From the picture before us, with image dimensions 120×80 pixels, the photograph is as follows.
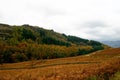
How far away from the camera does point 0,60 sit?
155 meters

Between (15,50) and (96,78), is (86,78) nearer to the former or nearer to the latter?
(96,78)

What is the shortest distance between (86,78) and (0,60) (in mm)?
136024

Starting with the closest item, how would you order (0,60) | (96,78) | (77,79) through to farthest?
→ (96,78)
(77,79)
(0,60)

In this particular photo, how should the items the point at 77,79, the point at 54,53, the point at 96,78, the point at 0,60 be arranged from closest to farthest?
the point at 96,78 → the point at 77,79 → the point at 0,60 → the point at 54,53

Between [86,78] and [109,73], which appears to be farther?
[109,73]

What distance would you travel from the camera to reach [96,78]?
77.9ft

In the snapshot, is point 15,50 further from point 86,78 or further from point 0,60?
point 86,78

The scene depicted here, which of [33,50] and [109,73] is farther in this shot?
[33,50]

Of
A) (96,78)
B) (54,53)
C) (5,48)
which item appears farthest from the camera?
(54,53)

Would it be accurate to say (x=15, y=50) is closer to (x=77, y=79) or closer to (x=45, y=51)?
(x=45, y=51)

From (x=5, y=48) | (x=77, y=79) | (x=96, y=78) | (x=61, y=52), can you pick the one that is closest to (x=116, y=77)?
(x=96, y=78)

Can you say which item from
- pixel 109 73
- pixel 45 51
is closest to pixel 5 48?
pixel 45 51

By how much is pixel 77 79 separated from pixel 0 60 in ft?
443

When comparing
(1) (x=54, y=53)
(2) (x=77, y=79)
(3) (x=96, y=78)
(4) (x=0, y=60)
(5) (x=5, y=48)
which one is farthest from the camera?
(1) (x=54, y=53)
